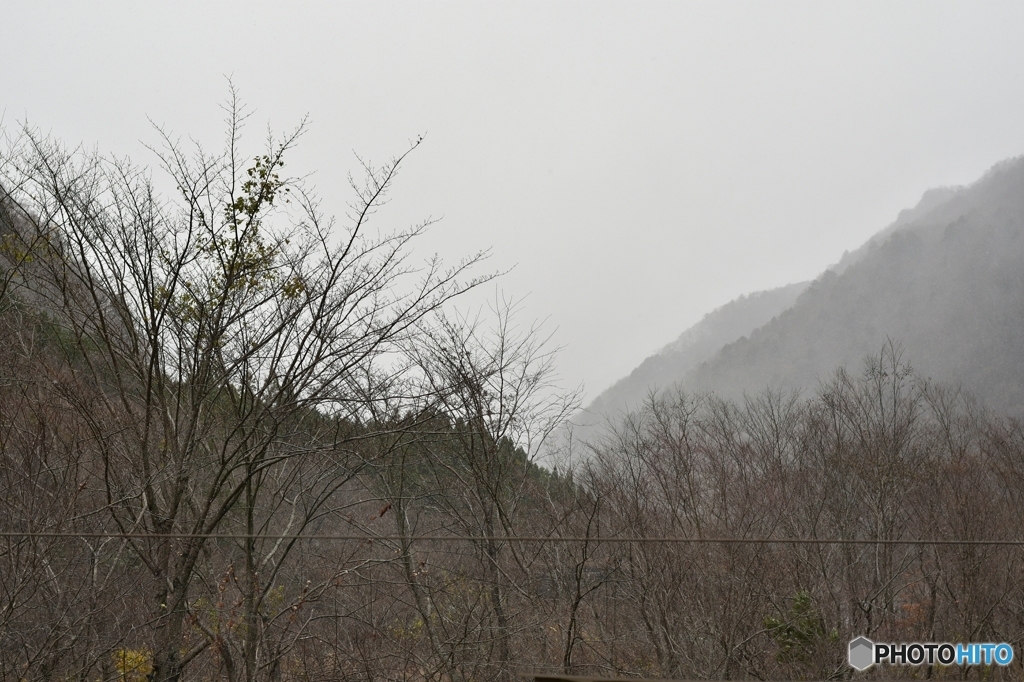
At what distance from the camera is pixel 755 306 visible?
8731cm

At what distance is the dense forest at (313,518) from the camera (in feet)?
17.5

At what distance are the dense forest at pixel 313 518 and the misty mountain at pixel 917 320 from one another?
3730 centimetres

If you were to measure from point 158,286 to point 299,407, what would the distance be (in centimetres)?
146

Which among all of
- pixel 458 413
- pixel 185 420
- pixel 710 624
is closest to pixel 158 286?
pixel 185 420

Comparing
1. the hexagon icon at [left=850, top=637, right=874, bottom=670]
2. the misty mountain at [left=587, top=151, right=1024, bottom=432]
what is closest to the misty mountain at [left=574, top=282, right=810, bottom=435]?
the misty mountain at [left=587, top=151, right=1024, bottom=432]

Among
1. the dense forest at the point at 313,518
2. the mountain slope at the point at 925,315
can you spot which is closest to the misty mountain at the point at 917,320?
the mountain slope at the point at 925,315

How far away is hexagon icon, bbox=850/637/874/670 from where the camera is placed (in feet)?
17.9

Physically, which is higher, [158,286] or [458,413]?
[158,286]

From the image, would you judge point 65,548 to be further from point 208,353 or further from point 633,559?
point 633,559

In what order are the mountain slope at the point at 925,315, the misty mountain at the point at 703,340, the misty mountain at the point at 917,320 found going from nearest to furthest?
the mountain slope at the point at 925,315
the misty mountain at the point at 917,320
the misty mountain at the point at 703,340

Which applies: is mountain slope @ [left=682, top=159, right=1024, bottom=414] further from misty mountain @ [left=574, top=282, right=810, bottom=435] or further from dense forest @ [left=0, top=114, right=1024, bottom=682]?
dense forest @ [left=0, top=114, right=1024, bottom=682]

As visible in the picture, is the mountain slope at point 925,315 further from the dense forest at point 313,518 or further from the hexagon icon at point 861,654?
the hexagon icon at point 861,654

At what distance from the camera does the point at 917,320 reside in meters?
58.9

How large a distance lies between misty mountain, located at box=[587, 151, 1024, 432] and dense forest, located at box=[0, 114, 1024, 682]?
1468 inches
